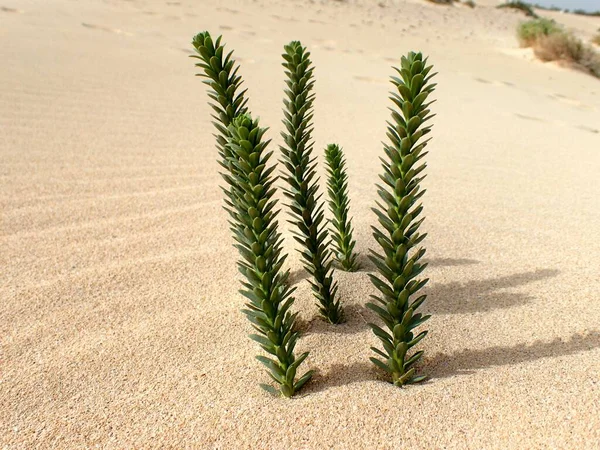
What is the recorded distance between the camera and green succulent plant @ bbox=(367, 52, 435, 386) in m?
1.10

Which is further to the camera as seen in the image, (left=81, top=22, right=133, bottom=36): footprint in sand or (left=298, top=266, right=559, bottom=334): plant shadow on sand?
(left=81, top=22, right=133, bottom=36): footprint in sand

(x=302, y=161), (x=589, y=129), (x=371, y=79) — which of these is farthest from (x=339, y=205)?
(x=371, y=79)

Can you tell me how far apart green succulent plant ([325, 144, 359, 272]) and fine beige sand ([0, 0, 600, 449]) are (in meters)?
0.07

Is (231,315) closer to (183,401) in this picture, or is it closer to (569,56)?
(183,401)

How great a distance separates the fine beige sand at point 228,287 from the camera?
1.25 meters

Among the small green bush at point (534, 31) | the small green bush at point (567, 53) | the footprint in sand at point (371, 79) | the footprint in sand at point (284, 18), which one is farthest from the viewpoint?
the footprint in sand at point (284, 18)

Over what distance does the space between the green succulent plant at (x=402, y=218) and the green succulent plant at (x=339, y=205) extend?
45 centimetres

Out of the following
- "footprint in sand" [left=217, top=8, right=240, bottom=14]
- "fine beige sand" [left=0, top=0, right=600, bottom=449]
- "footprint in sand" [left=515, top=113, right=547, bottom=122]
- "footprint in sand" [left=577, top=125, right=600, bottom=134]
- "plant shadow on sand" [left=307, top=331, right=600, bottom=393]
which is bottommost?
"footprint in sand" [left=217, top=8, right=240, bottom=14]

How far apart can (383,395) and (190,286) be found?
86 cm

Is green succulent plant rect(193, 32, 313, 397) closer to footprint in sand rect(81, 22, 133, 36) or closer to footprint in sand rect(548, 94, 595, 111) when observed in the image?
footprint in sand rect(548, 94, 595, 111)

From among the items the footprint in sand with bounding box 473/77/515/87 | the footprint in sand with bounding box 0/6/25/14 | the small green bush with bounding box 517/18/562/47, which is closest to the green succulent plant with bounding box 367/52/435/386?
the footprint in sand with bounding box 473/77/515/87

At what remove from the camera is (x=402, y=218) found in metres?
1.20

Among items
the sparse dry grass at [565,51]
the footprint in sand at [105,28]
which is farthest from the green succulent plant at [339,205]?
the sparse dry grass at [565,51]

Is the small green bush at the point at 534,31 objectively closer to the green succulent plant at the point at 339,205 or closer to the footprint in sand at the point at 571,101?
the footprint in sand at the point at 571,101
